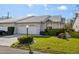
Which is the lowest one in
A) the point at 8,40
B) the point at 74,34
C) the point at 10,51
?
the point at 10,51

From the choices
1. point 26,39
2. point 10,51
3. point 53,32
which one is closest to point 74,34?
point 53,32

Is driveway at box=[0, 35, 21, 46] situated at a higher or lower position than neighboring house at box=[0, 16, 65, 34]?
lower

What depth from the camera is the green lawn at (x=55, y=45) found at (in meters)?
8.27

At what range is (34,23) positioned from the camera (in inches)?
332

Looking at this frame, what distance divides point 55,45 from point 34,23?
67cm

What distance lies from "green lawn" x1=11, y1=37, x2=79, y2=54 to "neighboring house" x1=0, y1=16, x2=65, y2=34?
26 centimetres

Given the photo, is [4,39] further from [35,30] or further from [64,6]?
[64,6]

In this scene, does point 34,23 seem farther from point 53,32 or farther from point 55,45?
point 55,45

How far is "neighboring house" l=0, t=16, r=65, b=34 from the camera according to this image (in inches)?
330

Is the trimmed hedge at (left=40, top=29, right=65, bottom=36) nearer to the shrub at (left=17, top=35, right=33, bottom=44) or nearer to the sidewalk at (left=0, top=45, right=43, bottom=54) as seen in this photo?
the shrub at (left=17, top=35, right=33, bottom=44)

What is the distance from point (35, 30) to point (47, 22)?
12.5 inches

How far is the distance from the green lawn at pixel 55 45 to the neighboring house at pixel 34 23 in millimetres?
260

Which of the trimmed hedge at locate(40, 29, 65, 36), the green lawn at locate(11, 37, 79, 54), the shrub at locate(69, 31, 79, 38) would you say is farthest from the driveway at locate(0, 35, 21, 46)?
the shrub at locate(69, 31, 79, 38)

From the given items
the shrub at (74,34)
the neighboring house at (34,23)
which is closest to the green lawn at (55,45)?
the shrub at (74,34)
